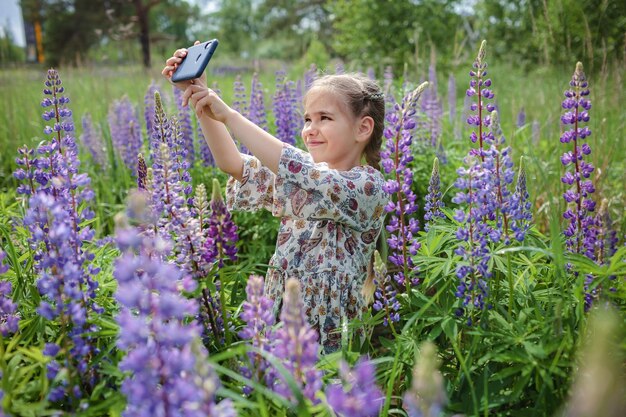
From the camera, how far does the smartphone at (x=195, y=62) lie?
7.36 feet

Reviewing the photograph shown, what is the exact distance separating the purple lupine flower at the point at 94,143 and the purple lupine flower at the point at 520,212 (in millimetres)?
3717

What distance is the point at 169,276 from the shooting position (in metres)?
1.29

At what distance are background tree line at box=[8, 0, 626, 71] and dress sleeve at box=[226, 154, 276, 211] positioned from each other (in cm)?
231


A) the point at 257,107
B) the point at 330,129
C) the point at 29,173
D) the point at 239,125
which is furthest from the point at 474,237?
the point at 257,107

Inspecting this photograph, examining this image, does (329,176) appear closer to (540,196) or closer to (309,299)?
(309,299)

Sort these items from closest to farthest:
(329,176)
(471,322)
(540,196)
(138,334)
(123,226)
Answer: (138,334) → (123,226) → (471,322) → (329,176) → (540,196)

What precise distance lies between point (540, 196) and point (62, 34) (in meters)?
30.9

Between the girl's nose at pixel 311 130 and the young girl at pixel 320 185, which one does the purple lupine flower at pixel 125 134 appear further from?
the girl's nose at pixel 311 130

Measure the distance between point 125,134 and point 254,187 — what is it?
256 centimetres

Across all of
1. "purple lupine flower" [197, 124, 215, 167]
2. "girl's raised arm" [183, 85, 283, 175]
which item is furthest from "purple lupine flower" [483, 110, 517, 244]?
"purple lupine flower" [197, 124, 215, 167]

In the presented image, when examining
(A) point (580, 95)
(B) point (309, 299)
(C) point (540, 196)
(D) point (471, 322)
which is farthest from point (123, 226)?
(C) point (540, 196)

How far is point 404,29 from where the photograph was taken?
11484 millimetres

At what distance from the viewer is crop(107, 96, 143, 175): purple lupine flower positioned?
15.4 feet

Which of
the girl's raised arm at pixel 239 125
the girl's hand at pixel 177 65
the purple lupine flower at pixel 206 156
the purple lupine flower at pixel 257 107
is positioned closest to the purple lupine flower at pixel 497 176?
the girl's raised arm at pixel 239 125
